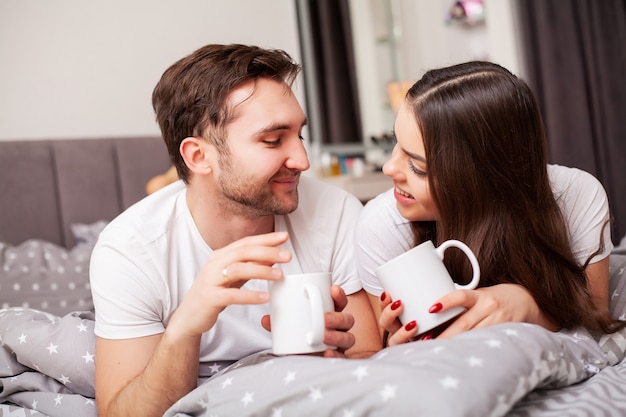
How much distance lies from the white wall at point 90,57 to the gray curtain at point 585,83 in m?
1.61

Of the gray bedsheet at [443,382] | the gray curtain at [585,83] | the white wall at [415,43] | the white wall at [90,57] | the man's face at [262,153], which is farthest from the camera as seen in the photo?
the white wall at [415,43]

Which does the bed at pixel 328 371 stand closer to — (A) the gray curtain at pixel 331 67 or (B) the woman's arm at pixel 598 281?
(B) the woman's arm at pixel 598 281

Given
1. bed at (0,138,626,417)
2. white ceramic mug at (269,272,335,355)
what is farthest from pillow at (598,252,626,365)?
white ceramic mug at (269,272,335,355)

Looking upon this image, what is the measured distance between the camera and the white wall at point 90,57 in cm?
248

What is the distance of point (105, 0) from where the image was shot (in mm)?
2699

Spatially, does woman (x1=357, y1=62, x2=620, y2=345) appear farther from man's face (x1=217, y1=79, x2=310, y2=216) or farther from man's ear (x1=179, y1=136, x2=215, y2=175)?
Answer: man's ear (x1=179, y1=136, x2=215, y2=175)

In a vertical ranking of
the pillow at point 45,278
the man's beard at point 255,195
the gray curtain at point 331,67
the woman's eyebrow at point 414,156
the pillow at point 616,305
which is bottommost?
the pillow at point 616,305

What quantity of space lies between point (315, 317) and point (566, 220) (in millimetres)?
597

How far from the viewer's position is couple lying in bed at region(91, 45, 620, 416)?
0.96 metres

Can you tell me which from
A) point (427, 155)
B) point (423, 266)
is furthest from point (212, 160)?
point (423, 266)

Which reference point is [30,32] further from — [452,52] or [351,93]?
[452,52]

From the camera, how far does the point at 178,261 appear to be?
1.22 metres

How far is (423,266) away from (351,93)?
8.54 ft

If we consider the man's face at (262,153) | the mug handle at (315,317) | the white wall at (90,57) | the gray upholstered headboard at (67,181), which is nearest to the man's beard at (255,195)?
the man's face at (262,153)
